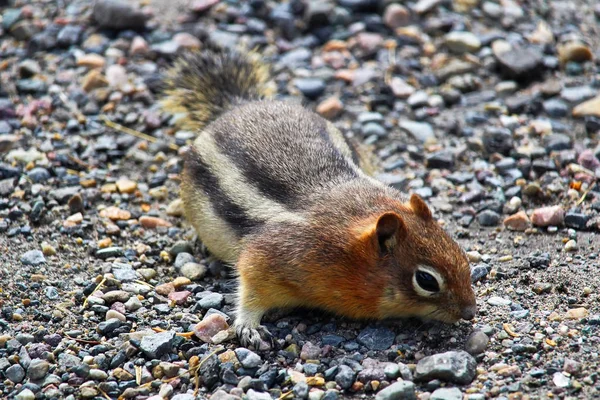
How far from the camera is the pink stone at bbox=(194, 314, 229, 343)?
4961mm

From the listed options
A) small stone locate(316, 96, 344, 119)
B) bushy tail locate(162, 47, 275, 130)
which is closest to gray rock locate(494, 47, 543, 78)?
small stone locate(316, 96, 344, 119)

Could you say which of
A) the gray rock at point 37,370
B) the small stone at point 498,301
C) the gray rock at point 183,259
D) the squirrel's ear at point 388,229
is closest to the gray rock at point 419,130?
the small stone at point 498,301

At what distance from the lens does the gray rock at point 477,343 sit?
4.59 metres

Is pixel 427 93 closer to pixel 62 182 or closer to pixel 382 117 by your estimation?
pixel 382 117

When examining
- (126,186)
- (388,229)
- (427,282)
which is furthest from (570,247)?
(126,186)

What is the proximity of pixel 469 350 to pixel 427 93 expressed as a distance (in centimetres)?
384

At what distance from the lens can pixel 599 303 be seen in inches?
194

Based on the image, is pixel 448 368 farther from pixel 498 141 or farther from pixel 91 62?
pixel 91 62

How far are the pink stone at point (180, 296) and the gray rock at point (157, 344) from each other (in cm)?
48

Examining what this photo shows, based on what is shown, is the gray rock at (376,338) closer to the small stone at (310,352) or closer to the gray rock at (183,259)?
the small stone at (310,352)

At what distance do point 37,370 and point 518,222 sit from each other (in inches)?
143

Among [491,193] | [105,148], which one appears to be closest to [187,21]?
[105,148]

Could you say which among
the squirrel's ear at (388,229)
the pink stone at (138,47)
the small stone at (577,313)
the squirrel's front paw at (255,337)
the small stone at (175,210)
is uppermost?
the squirrel's ear at (388,229)

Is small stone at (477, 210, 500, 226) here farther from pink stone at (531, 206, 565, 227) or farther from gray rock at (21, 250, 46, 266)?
gray rock at (21, 250, 46, 266)
